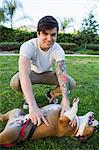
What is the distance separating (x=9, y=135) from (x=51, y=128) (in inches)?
13.8

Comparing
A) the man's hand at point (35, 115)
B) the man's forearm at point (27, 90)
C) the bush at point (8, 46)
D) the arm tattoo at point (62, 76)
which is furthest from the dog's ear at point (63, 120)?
the bush at point (8, 46)

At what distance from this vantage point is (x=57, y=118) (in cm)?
249

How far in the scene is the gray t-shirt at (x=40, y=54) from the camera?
2.98 meters

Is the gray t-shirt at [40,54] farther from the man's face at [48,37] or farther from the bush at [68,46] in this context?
the bush at [68,46]

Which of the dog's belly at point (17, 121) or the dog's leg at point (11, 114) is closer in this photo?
the dog's belly at point (17, 121)

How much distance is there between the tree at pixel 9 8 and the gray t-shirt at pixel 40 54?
14060 mm

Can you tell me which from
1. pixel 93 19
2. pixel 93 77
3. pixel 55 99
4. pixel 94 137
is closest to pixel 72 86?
pixel 55 99

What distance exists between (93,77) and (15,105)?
257 centimetres

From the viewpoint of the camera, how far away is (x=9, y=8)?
16.7 m

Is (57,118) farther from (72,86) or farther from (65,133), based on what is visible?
(72,86)

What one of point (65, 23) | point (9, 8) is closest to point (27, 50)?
point (9, 8)

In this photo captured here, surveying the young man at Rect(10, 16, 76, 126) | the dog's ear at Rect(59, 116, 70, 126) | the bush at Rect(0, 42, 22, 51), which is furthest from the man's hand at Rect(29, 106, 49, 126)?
the bush at Rect(0, 42, 22, 51)

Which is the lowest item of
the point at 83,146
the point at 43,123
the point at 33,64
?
the point at 83,146

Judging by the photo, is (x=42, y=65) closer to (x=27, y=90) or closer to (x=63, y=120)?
(x=27, y=90)
